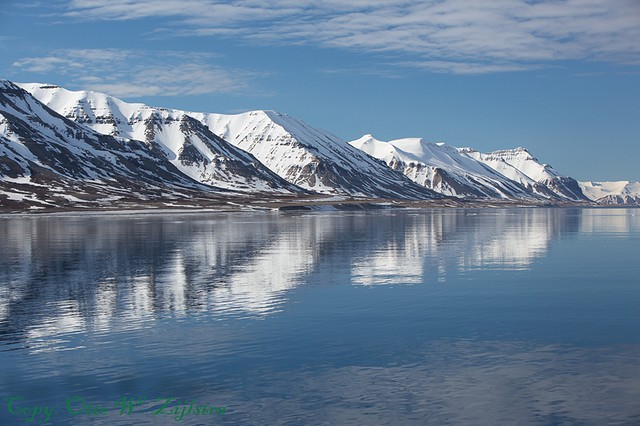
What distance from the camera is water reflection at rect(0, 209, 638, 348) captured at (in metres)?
37.0

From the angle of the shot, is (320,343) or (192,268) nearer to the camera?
(320,343)

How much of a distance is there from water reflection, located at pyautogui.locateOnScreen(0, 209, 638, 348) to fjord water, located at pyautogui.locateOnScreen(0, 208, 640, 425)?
0.26 metres

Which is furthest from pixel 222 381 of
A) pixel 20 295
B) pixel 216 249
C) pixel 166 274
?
pixel 216 249

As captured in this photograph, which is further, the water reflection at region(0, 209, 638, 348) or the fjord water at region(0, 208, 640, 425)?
the water reflection at region(0, 209, 638, 348)

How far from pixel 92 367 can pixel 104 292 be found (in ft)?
58.3

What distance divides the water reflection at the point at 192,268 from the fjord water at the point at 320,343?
0.84ft

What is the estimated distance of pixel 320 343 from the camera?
96.3ft

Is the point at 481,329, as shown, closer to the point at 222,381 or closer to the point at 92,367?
the point at 222,381

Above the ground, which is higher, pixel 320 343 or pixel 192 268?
pixel 192 268

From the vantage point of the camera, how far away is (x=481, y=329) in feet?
105

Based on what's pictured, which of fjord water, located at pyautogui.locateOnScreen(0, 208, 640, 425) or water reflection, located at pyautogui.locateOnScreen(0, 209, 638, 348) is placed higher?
water reflection, located at pyautogui.locateOnScreen(0, 209, 638, 348)

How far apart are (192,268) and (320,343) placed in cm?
2844

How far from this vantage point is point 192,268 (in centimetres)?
5606

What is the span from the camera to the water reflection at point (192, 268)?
37.0 metres
